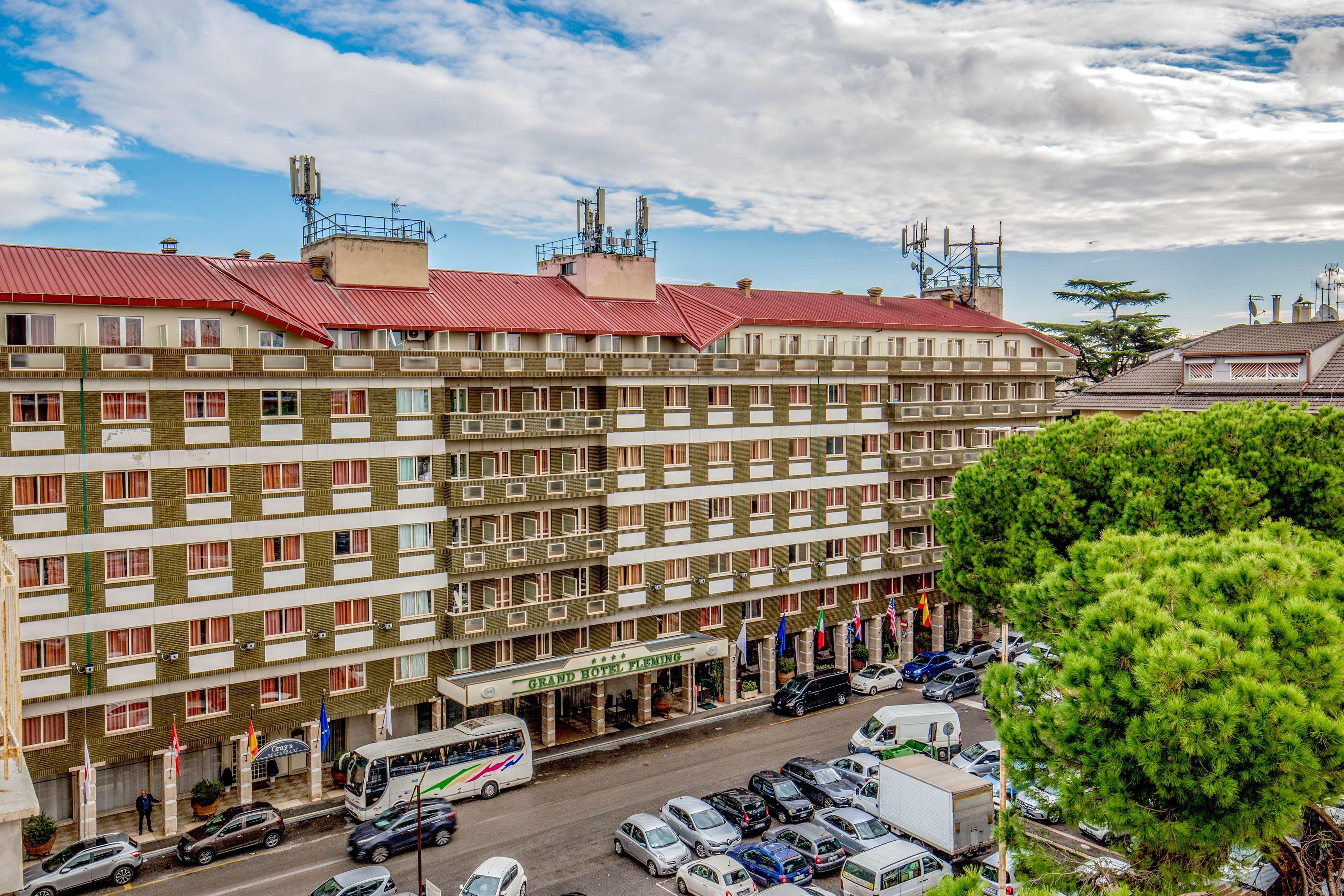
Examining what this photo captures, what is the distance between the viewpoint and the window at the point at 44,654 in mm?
37781

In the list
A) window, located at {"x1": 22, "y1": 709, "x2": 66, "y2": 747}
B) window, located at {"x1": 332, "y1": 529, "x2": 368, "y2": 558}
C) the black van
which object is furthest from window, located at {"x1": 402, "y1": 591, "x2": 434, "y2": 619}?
the black van

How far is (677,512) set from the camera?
54.8 meters

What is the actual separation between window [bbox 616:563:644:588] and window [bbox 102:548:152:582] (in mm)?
22519

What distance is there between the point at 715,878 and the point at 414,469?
23080mm

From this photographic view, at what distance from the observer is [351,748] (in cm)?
4706

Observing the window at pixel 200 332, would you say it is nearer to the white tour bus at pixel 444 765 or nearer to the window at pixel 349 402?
the window at pixel 349 402

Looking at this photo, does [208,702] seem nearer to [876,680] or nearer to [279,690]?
[279,690]

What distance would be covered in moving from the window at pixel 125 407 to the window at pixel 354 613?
457 inches

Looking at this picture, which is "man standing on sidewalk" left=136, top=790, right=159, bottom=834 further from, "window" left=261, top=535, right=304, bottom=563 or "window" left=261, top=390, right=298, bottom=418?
"window" left=261, top=390, right=298, bottom=418

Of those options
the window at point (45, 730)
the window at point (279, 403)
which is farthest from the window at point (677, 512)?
the window at point (45, 730)

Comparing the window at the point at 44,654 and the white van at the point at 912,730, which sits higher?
the window at the point at 44,654

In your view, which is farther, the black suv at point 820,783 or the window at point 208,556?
the black suv at point 820,783

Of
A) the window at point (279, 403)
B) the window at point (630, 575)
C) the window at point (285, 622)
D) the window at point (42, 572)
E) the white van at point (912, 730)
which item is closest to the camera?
the window at point (42, 572)

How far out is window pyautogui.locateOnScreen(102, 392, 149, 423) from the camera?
1544 inches
